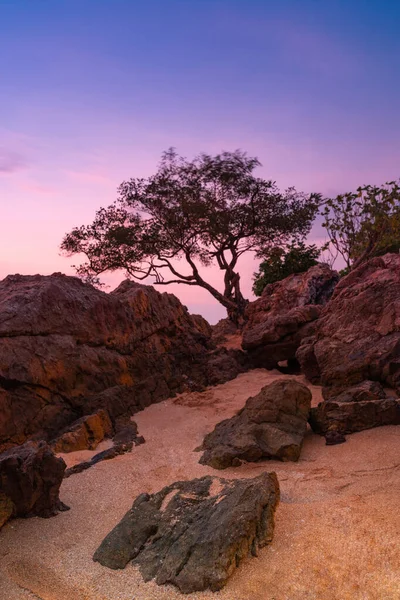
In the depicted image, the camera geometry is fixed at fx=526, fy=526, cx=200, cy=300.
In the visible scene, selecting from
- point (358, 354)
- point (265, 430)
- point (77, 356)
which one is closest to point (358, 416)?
point (265, 430)

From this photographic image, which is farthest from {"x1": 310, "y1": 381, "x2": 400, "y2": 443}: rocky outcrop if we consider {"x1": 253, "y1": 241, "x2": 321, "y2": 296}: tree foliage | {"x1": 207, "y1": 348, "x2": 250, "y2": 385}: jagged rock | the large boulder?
{"x1": 253, "y1": 241, "x2": 321, "y2": 296}: tree foliage

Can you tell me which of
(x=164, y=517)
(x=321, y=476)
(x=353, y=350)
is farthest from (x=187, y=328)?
(x=164, y=517)

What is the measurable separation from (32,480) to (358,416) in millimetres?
4660

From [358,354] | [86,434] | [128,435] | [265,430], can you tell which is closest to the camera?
[265,430]

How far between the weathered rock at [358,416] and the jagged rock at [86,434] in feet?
11.5

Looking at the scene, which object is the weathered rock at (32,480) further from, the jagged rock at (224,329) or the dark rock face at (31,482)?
the jagged rock at (224,329)

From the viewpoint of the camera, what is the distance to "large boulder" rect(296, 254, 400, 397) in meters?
9.21

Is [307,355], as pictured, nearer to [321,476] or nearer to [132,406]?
[132,406]

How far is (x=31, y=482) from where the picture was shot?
5.86 m

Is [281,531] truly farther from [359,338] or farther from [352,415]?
[359,338]

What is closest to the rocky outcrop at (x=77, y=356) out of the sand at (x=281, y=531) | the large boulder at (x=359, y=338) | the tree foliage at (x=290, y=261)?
the sand at (x=281, y=531)

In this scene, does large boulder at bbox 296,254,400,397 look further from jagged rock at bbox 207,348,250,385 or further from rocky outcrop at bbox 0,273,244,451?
rocky outcrop at bbox 0,273,244,451

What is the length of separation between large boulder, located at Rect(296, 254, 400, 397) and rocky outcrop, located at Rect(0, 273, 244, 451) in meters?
2.74

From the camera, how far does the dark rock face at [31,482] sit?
578 centimetres
